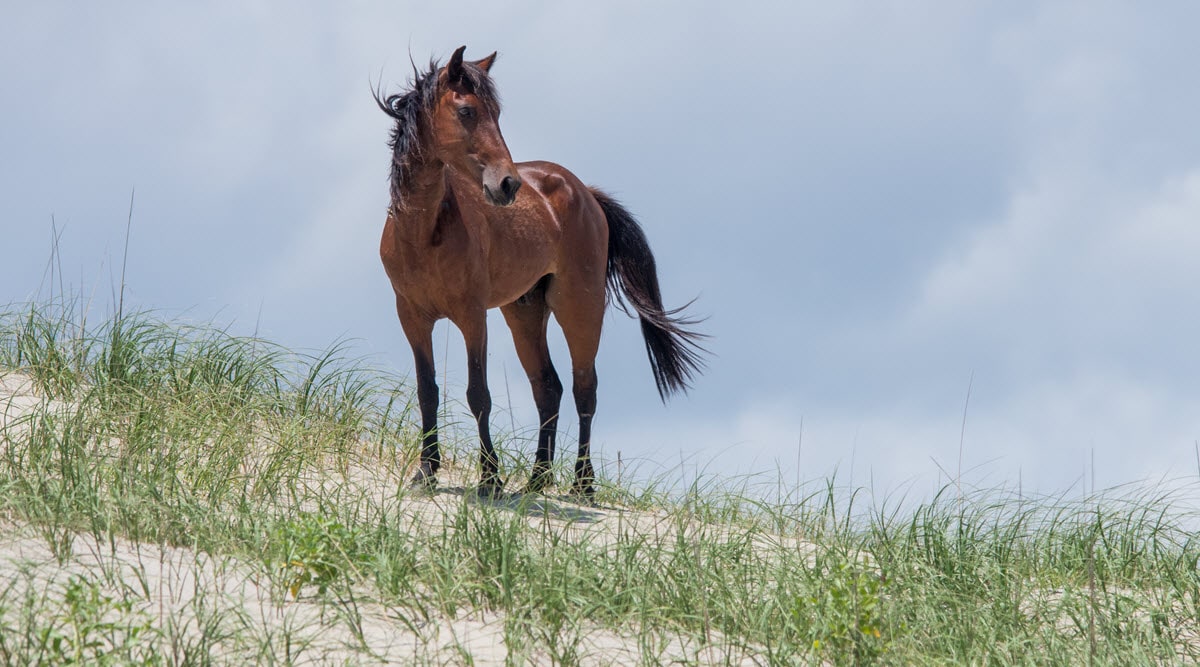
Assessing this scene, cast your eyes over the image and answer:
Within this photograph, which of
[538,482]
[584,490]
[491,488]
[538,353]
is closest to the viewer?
[491,488]

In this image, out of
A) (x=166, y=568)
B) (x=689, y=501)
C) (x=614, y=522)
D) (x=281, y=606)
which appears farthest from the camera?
(x=614, y=522)

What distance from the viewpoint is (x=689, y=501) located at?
5.45 metres

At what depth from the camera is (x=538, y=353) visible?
23.6 feet

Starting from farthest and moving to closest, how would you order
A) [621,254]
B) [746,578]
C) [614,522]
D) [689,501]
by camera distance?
[621,254] → [614,522] → [689,501] → [746,578]

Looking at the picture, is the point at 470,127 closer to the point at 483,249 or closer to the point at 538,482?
the point at 483,249

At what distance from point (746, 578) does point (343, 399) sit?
3.74 m

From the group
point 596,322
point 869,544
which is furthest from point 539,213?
point 869,544

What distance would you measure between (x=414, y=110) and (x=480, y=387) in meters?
1.53

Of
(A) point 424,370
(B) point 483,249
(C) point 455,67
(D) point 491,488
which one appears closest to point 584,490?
(D) point 491,488

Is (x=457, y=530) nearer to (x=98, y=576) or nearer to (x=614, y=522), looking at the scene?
(x=98, y=576)

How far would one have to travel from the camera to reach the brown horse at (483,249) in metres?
5.71

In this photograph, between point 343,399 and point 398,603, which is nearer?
point 398,603

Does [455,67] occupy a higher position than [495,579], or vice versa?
[455,67]

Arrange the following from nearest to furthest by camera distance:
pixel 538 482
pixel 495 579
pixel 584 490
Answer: pixel 495 579 → pixel 538 482 → pixel 584 490
